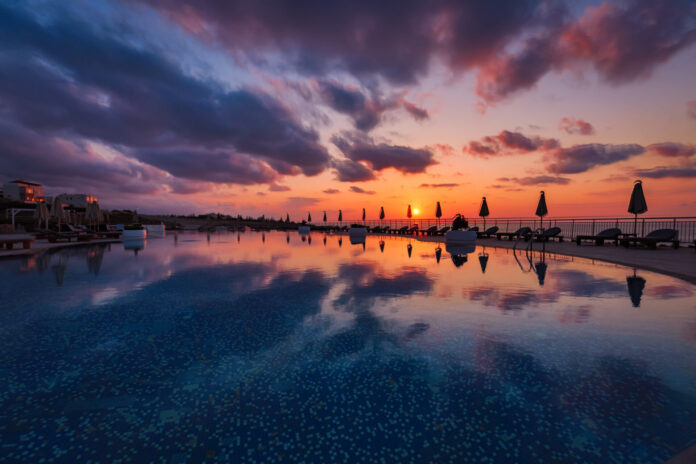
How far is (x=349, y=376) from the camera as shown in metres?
3.17

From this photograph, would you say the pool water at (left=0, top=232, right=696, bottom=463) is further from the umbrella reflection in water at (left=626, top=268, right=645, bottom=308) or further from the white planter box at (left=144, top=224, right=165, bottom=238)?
the white planter box at (left=144, top=224, right=165, bottom=238)

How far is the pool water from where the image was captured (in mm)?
2193

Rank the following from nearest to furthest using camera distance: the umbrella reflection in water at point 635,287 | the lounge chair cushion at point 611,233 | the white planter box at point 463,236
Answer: the umbrella reflection in water at point 635,287 → the lounge chair cushion at point 611,233 → the white planter box at point 463,236

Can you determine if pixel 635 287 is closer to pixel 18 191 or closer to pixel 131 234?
pixel 131 234

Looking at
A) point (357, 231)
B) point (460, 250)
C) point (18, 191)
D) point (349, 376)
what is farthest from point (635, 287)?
point (18, 191)

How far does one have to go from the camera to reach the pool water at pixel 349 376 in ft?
7.20

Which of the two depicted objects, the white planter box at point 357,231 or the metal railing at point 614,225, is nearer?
the metal railing at point 614,225

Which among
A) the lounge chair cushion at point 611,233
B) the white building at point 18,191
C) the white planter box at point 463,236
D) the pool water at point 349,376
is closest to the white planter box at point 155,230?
the pool water at point 349,376

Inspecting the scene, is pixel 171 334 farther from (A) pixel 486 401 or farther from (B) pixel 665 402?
(B) pixel 665 402

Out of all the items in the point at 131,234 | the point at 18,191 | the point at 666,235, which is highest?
the point at 18,191

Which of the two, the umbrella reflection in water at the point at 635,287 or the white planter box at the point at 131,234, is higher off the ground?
the white planter box at the point at 131,234

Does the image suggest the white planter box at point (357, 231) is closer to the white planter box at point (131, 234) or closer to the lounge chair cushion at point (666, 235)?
the white planter box at point (131, 234)

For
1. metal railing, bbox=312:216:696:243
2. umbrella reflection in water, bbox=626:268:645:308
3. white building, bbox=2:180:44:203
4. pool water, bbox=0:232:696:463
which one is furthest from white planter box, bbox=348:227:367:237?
white building, bbox=2:180:44:203

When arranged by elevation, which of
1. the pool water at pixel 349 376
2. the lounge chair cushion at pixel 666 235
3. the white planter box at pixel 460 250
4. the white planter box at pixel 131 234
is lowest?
the pool water at pixel 349 376
